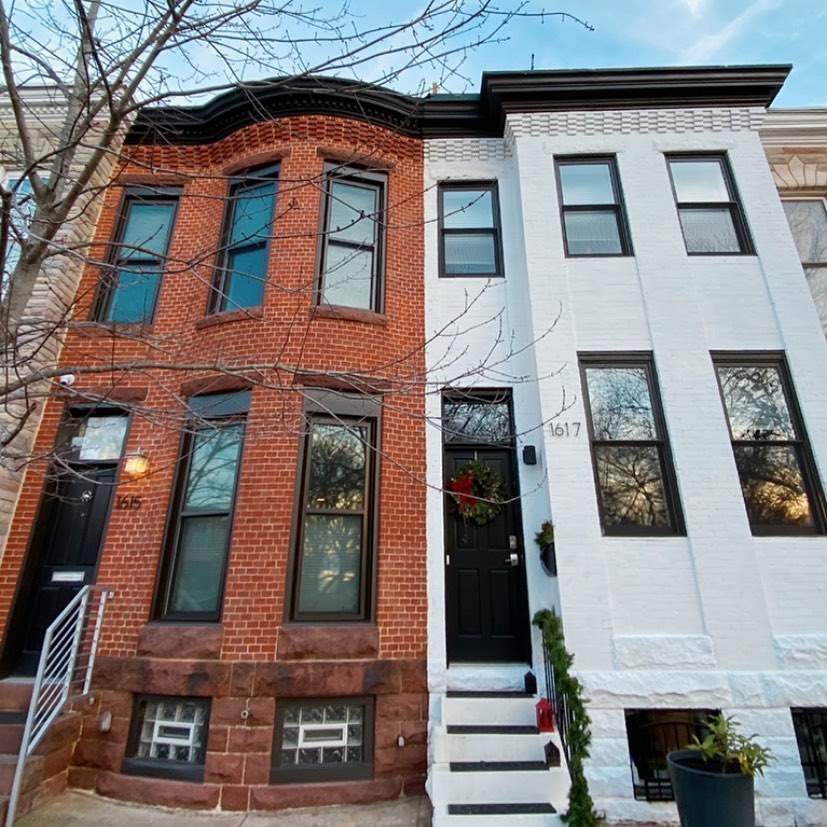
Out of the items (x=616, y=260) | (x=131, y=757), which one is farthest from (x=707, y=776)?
(x=616, y=260)

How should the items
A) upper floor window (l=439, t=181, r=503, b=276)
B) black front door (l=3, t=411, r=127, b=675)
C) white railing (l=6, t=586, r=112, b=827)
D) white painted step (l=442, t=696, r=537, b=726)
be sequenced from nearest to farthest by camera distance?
1. white railing (l=6, t=586, r=112, b=827)
2. white painted step (l=442, t=696, r=537, b=726)
3. black front door (l=3, t=411, r=127, b=675)
4. upper floor window (l=439, t=181, r=503, b=276)

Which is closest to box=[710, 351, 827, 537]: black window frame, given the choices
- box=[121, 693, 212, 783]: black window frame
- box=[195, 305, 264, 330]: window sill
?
box=[195, 305, 264, 330]: window sill

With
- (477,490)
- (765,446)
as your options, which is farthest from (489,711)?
(765,446)

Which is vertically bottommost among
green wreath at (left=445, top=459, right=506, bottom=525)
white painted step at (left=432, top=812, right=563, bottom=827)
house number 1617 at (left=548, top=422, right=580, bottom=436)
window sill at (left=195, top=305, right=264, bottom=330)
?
white painted step at (left=432, top=812, right=563, bottom=827)

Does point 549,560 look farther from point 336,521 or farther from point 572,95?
point 572,95

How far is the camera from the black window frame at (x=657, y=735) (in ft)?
15.0

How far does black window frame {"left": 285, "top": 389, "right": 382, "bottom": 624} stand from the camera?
5105mm

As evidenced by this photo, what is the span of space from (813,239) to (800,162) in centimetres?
121

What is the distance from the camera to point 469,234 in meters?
7.18

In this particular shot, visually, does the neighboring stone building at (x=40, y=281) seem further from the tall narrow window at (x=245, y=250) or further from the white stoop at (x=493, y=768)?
the white stoop at (x=493, y=768)

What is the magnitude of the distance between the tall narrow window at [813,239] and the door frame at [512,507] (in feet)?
14.4

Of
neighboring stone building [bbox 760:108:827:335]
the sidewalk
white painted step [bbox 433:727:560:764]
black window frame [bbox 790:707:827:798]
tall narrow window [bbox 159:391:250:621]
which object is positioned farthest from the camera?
neighboring stone building [bbox 760:108:827:335]

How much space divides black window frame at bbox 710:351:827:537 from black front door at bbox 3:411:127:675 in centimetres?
665

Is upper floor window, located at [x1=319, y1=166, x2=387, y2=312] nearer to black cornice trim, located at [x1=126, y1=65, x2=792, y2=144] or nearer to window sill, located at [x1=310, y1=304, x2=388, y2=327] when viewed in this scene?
window sill, located at [x1=310, y1=304, x2=388, y2=327]
